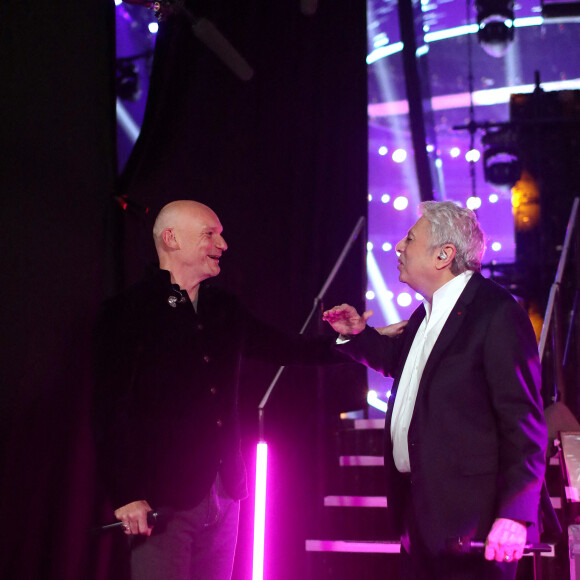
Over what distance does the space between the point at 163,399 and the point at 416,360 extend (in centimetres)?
80

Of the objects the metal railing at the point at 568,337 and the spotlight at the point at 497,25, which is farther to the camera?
the spotlight at the point at 497,25

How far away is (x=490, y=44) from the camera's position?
23.1 ft

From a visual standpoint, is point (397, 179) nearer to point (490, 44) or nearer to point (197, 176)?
point (490, 44)

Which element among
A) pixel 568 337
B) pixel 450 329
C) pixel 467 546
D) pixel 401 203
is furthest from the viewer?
pixel 401 203

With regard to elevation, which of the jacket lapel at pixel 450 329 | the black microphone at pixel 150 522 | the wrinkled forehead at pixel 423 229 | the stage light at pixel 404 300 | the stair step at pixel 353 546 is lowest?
the stair step at pixel 353 546

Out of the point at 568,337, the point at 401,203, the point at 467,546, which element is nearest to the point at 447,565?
the point at 467,546

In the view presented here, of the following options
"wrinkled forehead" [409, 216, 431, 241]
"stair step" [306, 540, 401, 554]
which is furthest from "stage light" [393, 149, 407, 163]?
"wrinkled forehead" [409, 216, 431, 241]

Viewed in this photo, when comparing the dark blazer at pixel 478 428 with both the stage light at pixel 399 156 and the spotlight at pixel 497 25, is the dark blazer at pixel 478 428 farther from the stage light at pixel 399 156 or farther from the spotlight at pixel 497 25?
the stage light at pixel 399 156

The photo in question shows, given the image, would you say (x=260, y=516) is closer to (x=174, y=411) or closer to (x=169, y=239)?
(x=174, y=411)

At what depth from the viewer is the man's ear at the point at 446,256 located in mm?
2289

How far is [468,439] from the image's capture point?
1.97 m

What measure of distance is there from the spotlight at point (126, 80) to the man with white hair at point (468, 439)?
14.5ft

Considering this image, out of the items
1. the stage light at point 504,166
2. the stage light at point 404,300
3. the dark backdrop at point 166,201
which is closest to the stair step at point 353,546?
the dark backdrop at point 166,201

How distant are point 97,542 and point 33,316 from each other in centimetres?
88
